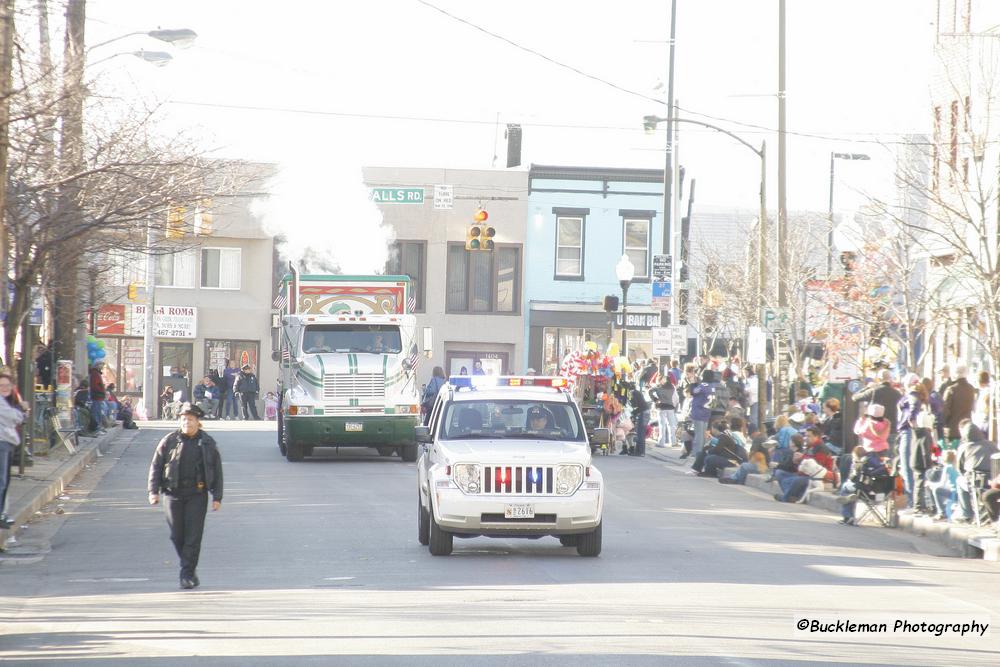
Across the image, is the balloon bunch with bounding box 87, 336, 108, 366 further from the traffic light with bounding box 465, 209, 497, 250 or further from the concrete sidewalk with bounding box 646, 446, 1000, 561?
the concrete sidewalk with bounding box 646, 446, 1000, 561

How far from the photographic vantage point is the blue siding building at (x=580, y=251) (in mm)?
52062

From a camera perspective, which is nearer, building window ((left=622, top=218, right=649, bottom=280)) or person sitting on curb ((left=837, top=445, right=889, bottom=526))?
person sitting on curb ((left=837, top=445, right=889, bottom=526))

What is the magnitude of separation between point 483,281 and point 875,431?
3248cm

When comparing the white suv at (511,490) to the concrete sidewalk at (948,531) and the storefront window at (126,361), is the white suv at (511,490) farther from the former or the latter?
the storefront window at (126,361)

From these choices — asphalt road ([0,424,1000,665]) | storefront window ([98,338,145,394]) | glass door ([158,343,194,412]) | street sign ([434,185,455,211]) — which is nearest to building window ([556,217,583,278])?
street sign ([434,185,455,211])

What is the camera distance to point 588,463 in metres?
15.0

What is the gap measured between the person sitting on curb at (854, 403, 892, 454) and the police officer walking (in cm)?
1064

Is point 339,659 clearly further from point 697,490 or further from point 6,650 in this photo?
point 697,490

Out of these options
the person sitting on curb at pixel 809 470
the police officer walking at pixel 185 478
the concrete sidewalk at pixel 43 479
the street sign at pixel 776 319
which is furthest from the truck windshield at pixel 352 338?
the police officer walking at pixel 185 478

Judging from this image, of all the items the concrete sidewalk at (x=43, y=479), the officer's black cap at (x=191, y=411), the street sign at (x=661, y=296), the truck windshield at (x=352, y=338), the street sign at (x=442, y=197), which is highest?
the street sign at (x=442, y=197)

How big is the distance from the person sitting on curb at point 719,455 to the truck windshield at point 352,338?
617 cm

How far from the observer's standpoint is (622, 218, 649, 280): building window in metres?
52.5

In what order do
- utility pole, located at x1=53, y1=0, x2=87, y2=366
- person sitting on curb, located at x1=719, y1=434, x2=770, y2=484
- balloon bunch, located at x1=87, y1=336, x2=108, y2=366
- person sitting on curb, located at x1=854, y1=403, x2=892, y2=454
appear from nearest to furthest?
utility pole, located at x1=53, y1=0, x2=87, y2=366
person sitting on curb, located at x1=854, y1=403, x2=892, y2=454
person sitting on curb, located at x1=719, y1=434, x2=770, y2=484
balloon bunch, located at x1=87, y1=336, x2=108, y2=366

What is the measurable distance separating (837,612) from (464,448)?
15.4 feet
